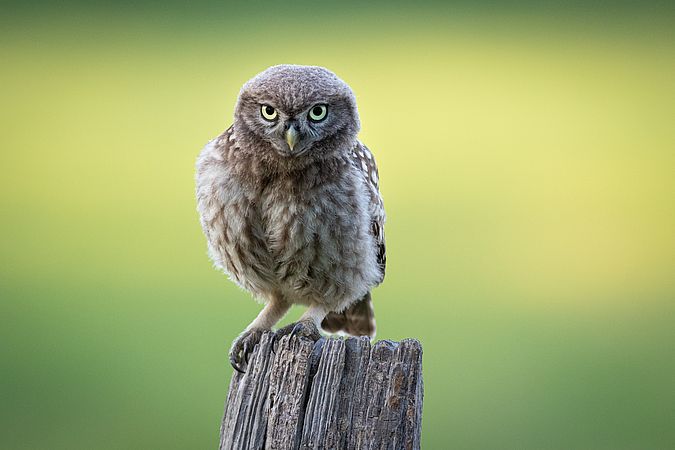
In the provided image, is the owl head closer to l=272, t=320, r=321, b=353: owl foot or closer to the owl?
the owl

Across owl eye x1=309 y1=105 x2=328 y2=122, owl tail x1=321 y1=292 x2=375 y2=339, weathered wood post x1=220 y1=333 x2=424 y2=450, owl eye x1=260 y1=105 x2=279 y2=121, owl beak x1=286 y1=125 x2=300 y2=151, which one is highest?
owl eye x1=309 y1=105 x2=328 y2=122

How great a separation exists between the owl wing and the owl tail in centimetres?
50

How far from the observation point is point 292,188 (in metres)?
4.33

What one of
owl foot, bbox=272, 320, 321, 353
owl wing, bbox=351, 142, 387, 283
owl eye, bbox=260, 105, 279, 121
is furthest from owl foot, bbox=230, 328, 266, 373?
owl eye, bbox=260, 105, 279, 121

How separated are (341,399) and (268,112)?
1.59 meters

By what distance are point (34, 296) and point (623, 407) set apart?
579cm

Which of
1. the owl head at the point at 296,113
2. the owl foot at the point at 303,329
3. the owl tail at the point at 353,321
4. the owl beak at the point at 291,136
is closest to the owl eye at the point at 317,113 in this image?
the owl head at the point at 296,113

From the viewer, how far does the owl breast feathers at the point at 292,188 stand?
13.5 feet

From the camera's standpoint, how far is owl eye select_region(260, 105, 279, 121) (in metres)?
4.13

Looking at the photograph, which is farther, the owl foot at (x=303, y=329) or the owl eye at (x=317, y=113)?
the owl eye at (x=317, y=113)

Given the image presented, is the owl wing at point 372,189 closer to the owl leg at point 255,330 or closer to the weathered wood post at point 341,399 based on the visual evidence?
the owl leg at point 255,330

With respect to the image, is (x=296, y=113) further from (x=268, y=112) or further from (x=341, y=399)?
(x=341, y=399)

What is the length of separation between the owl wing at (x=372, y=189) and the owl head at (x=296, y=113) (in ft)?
0.71

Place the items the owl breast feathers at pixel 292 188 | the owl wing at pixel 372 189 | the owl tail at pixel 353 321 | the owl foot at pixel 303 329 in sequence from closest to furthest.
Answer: the owl foot at pixel 303 329, the owl breast feathers at pixel 292 188, the owl wing at pixel 372 189, the owl tail at pixel 353 321
